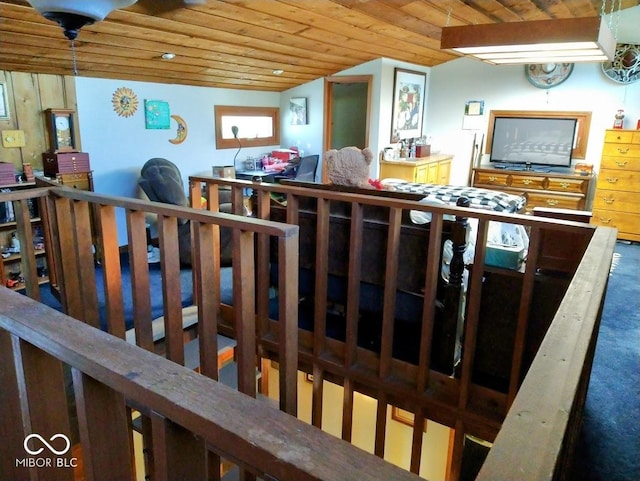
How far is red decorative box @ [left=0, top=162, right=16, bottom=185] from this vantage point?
3.32 m

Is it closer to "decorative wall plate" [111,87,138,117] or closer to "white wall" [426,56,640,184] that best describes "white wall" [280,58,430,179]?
"white wall" [426,56,640,184]

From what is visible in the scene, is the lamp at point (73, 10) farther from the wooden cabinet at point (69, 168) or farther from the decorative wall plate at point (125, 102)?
the decorative wall plate at point (125, 102)

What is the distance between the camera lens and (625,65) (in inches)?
222

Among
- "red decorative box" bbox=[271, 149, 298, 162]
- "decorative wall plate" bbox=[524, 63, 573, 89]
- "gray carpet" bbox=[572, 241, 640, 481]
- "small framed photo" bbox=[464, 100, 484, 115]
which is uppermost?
"decorative wall plate" bbox=[524, 63, 573, 89]

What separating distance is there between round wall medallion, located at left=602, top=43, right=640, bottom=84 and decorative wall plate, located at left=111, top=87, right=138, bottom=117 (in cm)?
545

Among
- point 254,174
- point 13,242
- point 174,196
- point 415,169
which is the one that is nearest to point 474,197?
point 415,169

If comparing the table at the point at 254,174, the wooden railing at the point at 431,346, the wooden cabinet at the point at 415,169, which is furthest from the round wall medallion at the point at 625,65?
the wooden railing at the point at 431,346

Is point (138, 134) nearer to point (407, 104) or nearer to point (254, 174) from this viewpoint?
point (254, 174)

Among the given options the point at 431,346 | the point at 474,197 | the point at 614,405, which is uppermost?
the point at 474,197

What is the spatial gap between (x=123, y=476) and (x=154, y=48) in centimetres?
362

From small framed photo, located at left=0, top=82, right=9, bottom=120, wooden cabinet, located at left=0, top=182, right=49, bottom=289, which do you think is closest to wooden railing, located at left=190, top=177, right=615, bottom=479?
wooden cabinet, located at left=0, top=182, right=49, bottom=289

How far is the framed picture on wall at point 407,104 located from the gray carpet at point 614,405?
11.7ft

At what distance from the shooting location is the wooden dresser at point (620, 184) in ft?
17.1

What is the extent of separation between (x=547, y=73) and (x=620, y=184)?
5.84 feet
